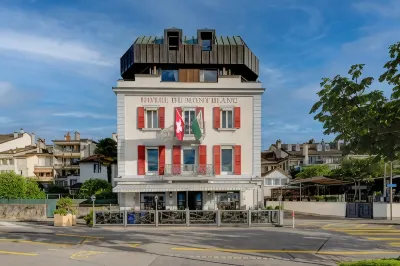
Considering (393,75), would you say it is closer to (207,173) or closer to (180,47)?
(207,173)

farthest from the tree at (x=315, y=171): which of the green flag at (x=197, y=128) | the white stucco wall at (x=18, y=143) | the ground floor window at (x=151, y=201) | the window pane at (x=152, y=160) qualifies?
the white stucco wall at (x=18, y=143)

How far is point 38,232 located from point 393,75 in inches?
867

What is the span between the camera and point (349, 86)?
583 inches

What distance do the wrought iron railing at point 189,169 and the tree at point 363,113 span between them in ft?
72.0

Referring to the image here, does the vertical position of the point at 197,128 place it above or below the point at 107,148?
above

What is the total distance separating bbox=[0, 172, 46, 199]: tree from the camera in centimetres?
4178

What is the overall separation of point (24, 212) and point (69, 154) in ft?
156

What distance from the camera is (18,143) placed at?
275 ft

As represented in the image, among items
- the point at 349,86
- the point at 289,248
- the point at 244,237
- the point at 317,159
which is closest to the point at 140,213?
the point at 244,237

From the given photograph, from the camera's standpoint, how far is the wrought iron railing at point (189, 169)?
37.2 meters

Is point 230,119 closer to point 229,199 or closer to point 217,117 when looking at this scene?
point 217,117

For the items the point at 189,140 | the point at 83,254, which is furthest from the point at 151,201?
the point at 83,254

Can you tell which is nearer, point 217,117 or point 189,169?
point 189,169

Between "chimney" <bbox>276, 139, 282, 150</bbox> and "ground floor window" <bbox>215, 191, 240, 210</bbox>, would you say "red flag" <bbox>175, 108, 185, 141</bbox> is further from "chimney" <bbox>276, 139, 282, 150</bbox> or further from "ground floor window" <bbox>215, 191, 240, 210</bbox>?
"chimney" <bbox>276, 139, 282, 150</bbox>
